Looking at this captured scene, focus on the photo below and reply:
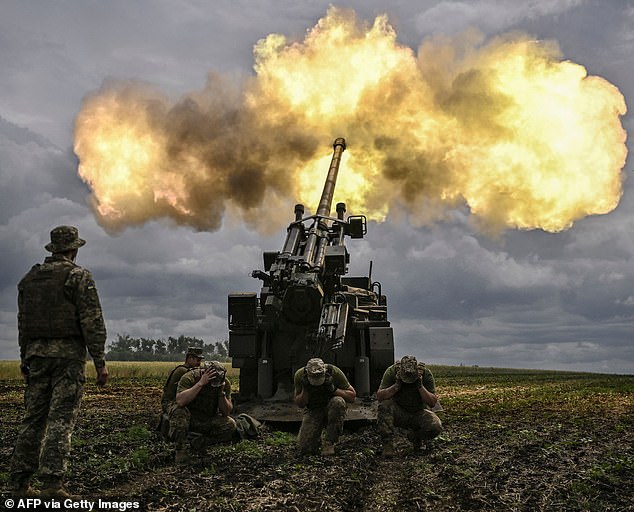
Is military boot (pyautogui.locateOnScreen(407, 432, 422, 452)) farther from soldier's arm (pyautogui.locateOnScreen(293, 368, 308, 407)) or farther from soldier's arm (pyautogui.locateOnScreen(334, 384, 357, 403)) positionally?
soldier's arm (pyautogui.locateOnScreen(293, 368, 308, 407))

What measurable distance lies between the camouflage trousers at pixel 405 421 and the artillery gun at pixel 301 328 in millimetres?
3029

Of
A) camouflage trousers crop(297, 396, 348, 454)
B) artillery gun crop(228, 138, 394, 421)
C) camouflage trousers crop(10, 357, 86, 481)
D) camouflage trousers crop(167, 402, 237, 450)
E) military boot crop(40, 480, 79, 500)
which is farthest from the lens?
artillery gun crop(228, 138, 394, 421)

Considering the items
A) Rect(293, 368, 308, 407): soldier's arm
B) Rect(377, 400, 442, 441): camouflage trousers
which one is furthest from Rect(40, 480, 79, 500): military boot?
Rect(377, 400, 442, 441): camouflage trousers

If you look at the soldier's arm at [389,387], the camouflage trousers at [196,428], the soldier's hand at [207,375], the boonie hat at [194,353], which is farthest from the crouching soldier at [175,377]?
the soldier's arm at [389,387]

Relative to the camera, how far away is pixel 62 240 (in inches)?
255

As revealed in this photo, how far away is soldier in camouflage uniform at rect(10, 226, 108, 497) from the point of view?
19.8 ft

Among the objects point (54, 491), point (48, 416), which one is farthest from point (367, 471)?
point (48, 416)

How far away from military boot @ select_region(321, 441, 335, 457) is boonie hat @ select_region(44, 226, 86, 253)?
4396 millimetres

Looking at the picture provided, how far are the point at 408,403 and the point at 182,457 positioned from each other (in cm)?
337

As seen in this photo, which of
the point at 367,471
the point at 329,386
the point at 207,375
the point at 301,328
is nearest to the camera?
the point at 367,471

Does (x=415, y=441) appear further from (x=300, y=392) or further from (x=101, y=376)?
(x=101, y=376)

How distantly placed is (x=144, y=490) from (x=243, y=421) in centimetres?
387

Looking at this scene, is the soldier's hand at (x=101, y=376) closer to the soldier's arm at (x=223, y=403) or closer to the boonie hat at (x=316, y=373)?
the soldier's arm at (x=223, y=403)

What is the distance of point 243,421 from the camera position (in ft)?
34.1
